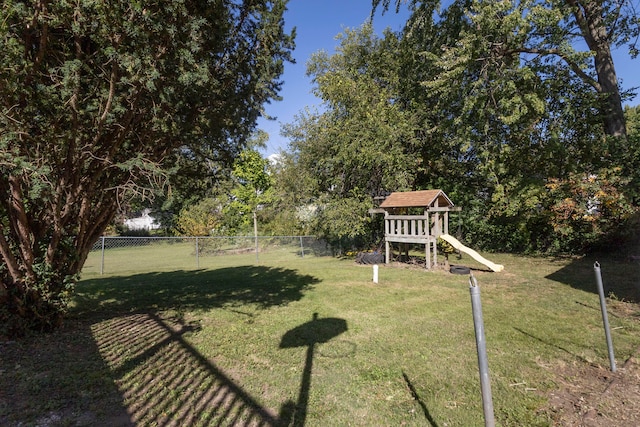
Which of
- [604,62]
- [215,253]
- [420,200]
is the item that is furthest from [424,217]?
[215,253]

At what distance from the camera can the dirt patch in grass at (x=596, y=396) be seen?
103 inches

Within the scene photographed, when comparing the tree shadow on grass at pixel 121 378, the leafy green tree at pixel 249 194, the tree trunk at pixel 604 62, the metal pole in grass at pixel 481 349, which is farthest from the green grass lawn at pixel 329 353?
the leafy green tree at pixel 249 194

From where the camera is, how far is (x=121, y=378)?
3.43 meters

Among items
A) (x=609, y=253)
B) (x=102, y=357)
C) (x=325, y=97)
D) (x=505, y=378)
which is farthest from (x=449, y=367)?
(x=325, y=97)

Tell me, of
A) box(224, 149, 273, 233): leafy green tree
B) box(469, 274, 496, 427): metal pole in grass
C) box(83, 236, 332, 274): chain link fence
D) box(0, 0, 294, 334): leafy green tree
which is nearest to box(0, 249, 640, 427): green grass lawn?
box(469, 274, 496, 427): metal pole in grass

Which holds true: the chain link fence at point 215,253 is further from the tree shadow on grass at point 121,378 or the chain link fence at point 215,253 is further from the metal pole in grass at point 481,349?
the metal pole in grass at point 481,349

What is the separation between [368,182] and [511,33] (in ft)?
24.2

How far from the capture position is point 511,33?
35.3ft

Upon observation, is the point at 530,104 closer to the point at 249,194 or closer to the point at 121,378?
the point at 121,378

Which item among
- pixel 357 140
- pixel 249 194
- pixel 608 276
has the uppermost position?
pixel 357 140

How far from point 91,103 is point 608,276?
11.4 m

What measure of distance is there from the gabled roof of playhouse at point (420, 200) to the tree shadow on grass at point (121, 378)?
6480mm

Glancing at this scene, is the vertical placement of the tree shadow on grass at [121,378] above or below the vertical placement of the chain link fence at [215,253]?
below

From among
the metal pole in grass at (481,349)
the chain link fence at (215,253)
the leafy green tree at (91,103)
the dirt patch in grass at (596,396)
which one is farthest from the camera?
the chain link fence at (215,253)
